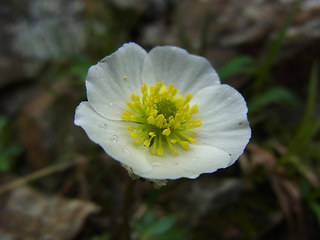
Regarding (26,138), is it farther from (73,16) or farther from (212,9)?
(212,9)

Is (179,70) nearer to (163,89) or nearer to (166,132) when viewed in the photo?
(163,89)

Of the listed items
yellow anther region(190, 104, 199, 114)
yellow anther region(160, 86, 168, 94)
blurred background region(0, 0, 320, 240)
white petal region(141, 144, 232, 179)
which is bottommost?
blurred background region(0, 0, 320, 240)

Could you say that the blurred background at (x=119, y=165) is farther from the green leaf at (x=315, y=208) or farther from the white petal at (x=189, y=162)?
the white petal at (x=189, y=162)

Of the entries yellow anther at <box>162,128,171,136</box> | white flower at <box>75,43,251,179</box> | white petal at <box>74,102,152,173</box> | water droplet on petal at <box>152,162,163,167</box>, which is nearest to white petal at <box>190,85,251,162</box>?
white flower at <box>75,43,251,179</box>

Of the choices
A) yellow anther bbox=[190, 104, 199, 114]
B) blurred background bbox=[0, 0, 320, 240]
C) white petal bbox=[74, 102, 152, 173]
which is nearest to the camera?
white petal bbox=[74, 102, 152, 173]

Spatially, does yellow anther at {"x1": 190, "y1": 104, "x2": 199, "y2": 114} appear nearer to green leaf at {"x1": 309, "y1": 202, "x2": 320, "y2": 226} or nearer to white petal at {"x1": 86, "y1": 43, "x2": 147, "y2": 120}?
white petal at {"x1": 86, "y1": 43, "x2": 147, "y2": 120}

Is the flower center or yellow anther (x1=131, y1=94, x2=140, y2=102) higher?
yellow anther (x1=131, y1=94, x2=140, y2=102)
